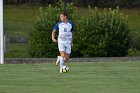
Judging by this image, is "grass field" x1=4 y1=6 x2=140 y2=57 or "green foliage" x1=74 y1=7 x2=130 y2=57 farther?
"grass field" x1=4 y1=6 x2=140 y2=57

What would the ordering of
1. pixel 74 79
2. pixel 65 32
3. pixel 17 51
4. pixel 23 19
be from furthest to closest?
pixel 23 19 → pixel 17 51 → pixel 65 32 → pixel 74 79

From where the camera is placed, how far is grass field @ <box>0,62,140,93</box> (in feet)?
49.9

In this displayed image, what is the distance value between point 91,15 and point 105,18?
793mm

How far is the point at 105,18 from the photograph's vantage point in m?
32.4

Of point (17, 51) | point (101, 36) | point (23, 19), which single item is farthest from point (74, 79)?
point (23, 19)

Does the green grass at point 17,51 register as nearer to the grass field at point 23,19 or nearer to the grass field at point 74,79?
the grass field at point 23,19

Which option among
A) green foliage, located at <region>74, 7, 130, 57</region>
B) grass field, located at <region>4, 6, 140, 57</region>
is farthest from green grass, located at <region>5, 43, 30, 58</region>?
grass field, located at <region>4, 6, 140, 57</region>

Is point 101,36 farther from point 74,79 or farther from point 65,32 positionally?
point 74,79

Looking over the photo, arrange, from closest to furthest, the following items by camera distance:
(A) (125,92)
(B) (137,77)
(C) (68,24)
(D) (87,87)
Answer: (A) (125,92) → (D) (87,87) → (B) (137,77) → (C) (68,24)

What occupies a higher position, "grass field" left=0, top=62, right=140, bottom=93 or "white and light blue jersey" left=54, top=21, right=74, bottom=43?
"white and light blue jersey" left=54, top=21, right=74, bottom=43

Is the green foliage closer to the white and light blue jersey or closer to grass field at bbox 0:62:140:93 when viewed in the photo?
grass field at bbox 0:62:140:93

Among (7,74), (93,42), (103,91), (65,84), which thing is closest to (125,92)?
(103,91)

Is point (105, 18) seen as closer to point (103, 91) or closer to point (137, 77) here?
point (137, 77)

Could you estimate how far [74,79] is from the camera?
17594 millimetres
